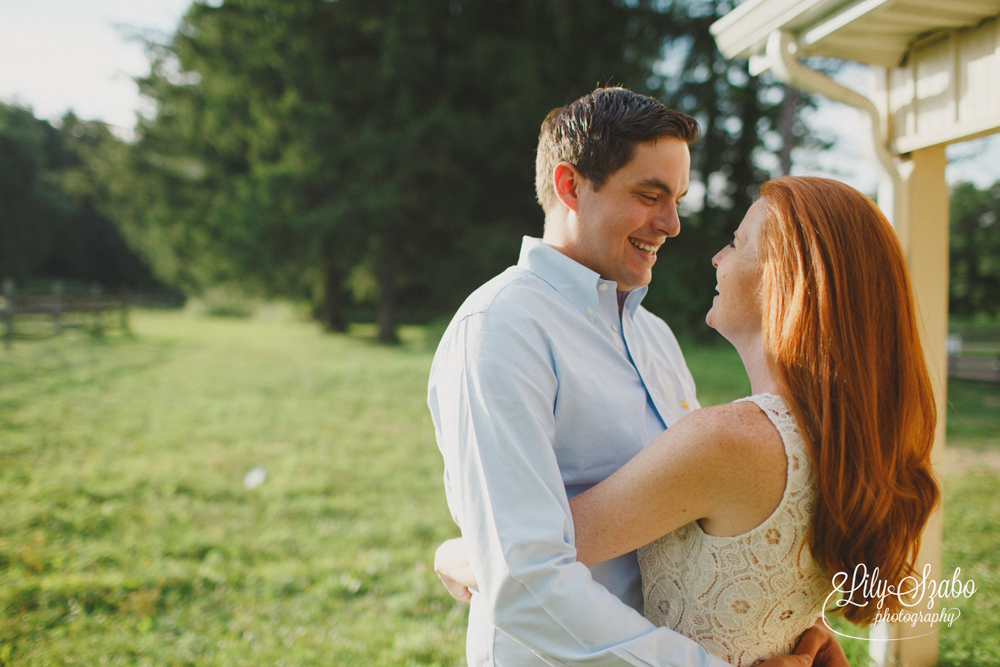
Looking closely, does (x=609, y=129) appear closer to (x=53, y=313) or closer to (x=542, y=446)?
(x=542, y=446)

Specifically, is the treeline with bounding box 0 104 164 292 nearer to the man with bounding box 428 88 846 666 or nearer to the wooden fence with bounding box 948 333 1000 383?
the man with bounding box 428 88 846 666

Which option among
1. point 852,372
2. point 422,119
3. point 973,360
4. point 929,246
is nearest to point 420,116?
point 422,119

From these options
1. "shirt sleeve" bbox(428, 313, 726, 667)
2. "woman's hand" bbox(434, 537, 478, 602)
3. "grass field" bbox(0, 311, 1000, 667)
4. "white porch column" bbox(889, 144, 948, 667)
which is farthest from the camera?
"grass field" bbox(0, 311, 1000, 667)

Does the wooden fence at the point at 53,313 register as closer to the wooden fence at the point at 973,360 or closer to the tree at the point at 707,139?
the tree at the point at 707,139

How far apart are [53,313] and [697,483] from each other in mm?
20332

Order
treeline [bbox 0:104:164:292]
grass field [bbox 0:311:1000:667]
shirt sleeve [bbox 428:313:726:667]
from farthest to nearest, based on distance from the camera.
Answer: treeline [bbox 0:104:164:292]
grass field [bbox 0:311:1000:667]
shirt sleeve [bbox 428:313:726:667]

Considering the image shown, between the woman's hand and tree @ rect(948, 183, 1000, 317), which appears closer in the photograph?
the woman's hand

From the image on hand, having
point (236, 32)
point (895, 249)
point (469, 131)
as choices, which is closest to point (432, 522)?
point (895, 249)

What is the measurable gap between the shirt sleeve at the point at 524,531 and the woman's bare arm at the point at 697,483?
0.36ft

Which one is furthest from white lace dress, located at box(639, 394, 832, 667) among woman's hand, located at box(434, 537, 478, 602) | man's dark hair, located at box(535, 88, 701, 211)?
man's dark hair, located at box(535, 88, 701, 211)

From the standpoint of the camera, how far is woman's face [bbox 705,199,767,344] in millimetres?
1473

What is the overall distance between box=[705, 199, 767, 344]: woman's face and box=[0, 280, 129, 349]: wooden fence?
16.9 metres

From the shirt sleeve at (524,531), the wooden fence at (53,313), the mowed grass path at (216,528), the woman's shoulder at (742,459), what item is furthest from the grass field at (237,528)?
the wooden fence at (53,313)

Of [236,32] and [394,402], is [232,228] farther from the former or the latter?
[394,402]
